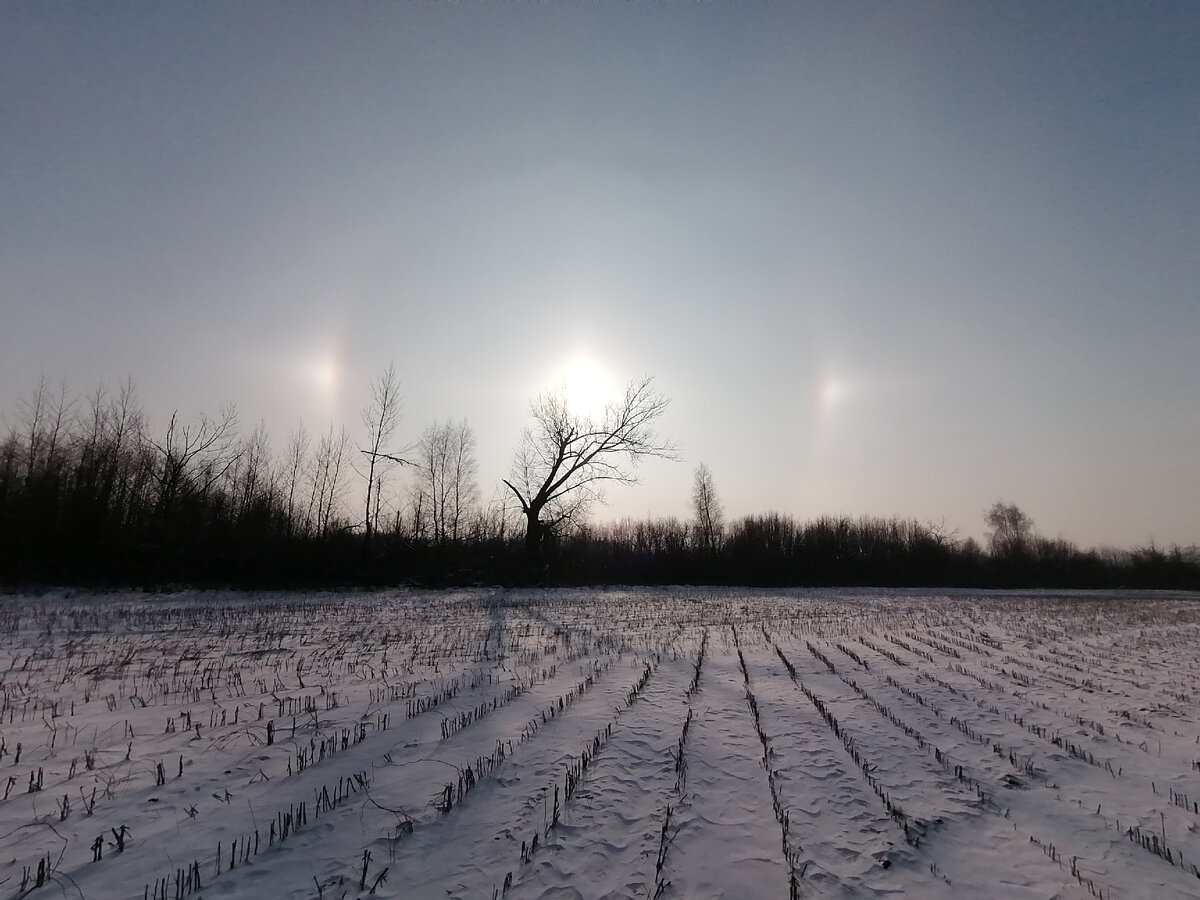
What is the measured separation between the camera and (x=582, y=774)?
5426 millimetres

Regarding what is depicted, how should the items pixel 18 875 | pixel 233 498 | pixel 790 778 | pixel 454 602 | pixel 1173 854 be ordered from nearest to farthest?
pixel 18 875 → pixel 1173 854 → pixel 790 778 → pixel 454 602 → pixel 233 498

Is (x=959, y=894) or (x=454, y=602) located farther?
(x=454, y=602)

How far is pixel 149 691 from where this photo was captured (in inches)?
309

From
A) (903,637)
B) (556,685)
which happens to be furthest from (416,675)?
(903,637)

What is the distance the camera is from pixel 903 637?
15.7 m

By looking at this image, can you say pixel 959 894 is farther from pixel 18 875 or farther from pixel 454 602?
pixel 454 602

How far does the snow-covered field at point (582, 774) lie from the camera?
383 centimetres

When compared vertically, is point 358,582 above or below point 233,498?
below

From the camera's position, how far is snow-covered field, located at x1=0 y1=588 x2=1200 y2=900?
3834 millimetres

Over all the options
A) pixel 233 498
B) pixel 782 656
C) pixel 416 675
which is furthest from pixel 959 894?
pixel 233 498

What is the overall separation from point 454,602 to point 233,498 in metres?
20.8

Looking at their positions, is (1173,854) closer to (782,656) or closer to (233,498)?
(782,656)

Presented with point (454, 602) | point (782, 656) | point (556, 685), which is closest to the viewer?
point (556, 685)

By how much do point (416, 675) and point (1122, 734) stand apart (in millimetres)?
9660
